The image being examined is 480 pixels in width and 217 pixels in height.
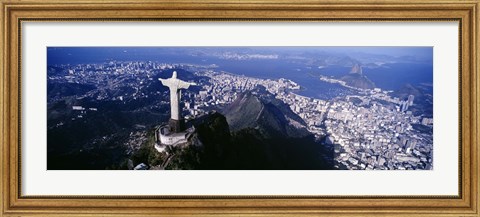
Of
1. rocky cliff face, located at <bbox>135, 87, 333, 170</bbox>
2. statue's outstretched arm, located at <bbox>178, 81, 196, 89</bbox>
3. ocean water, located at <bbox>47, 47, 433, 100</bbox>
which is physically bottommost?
rocky cliff face, located at <bbox>135, 87, 333, 170</bbox>

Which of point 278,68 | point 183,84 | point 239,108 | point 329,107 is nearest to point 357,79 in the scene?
point 329,107

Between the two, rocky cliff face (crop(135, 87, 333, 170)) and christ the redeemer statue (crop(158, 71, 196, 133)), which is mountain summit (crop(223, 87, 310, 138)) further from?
christ the redeemer statue (crop(158, 71, 196, 133))

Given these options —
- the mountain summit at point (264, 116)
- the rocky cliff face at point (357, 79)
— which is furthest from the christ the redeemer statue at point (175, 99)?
the rocky cliff face at point (357, 79)

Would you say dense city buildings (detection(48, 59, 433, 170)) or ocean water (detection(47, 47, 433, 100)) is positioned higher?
ocean water (detection(47, 47, 433, 100))

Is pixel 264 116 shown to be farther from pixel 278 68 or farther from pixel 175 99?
pixel 175 99

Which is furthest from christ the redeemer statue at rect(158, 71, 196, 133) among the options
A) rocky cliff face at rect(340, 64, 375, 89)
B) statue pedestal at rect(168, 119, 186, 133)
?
rocky cliff face at rect(340, 64, 375, 89)

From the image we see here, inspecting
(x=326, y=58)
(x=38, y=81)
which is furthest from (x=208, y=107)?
(x=38, y=81)

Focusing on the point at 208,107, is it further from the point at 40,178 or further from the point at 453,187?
the point at 453,187
